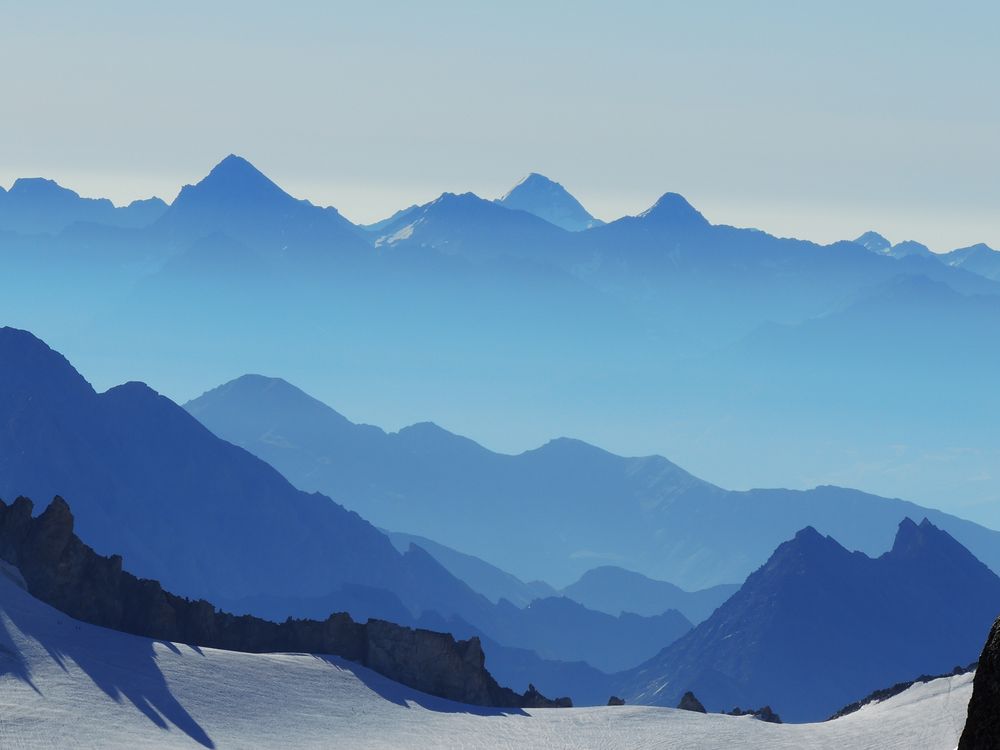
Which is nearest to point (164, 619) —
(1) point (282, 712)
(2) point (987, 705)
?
(1) point (282, 712)

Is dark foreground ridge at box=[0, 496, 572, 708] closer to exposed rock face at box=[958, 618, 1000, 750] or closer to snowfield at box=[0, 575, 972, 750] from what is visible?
snowfield at box=[0, 575, 972, 750]

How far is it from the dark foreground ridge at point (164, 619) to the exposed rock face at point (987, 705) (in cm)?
12878

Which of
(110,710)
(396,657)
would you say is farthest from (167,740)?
(396,657)

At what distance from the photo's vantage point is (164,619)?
14762 centimetres

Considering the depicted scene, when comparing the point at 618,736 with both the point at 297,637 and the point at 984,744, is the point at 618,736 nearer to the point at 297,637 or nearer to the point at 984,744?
the point at 297,637

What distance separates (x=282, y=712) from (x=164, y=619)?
27398 mm

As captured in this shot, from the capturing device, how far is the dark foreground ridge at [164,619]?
147 m

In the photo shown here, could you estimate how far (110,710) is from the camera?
113m

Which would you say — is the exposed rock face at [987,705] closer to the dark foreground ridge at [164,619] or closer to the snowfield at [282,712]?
the snowfield at [282,712]

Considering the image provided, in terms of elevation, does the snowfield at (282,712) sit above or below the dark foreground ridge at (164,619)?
below

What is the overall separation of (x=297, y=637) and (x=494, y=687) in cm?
1857

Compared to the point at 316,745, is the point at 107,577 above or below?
above

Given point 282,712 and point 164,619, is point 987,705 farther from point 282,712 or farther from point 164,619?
point 164,619

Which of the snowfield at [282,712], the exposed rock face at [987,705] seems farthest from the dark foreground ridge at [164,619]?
the exposed rock face at [987,705]
